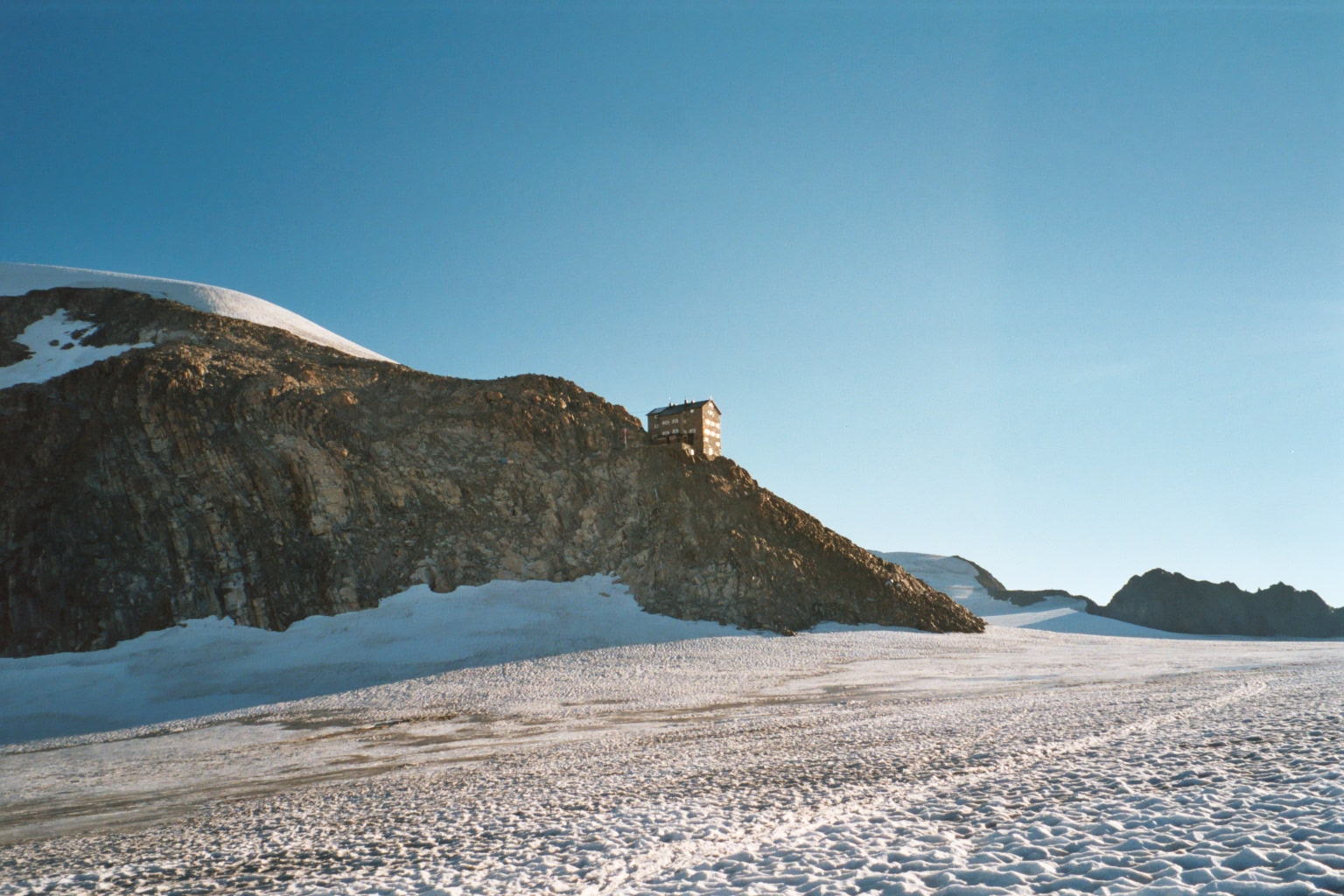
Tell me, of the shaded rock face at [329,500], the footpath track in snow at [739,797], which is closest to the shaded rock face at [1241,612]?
the shaded rock face at [329,500]

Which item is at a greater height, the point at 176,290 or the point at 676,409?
the point at 176,290

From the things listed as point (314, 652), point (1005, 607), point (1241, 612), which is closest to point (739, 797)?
point (314, 652)

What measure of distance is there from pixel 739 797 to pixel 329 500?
31.4 meters

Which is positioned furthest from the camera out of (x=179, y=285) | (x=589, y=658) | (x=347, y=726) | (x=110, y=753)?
(x=179, y=285)

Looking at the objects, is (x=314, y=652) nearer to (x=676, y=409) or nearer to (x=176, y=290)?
(x=676, y=409)

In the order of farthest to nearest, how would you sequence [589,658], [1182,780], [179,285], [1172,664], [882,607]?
1. [179,285]
2. [882,607]
3. [589,658]
4. [1172,664]
5. [1182,780]

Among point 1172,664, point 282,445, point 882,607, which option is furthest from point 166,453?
point 1172,664

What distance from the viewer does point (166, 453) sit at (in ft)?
113

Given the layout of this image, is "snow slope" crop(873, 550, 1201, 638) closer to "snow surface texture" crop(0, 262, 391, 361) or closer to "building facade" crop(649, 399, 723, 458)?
"building facade" crop(649, 399, 723, 458)

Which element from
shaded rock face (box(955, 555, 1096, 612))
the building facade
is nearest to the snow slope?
shaded rock face (box(955, 555, 1096, 612))

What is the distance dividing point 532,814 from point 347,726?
12165mm

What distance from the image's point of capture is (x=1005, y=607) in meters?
73.6

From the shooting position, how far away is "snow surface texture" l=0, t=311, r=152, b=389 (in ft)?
123

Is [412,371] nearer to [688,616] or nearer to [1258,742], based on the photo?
[688,616]
